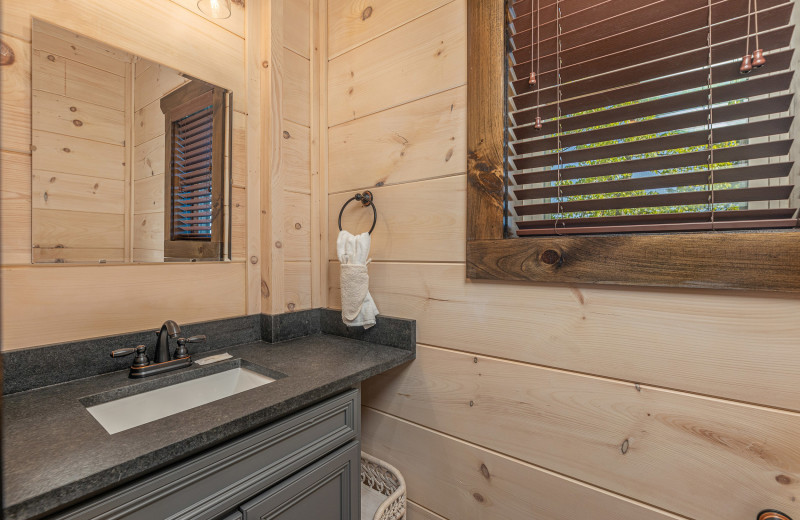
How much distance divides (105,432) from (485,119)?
44.5 inches

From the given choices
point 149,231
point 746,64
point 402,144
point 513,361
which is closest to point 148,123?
point 149,231

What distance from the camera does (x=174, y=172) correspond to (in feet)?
3.92

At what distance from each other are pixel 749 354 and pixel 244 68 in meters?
1.61

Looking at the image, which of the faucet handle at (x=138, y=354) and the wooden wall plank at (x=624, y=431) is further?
the faucet handle at (x=138, y=354)

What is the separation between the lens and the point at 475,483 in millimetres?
1152

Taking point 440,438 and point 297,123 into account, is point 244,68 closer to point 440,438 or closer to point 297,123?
point 297,123

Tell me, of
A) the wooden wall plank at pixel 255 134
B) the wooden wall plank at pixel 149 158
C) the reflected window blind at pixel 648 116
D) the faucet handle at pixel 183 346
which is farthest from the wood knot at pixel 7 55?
the reflected window blind at pixel 648 116

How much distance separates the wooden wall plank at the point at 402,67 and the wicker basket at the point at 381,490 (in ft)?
4.01

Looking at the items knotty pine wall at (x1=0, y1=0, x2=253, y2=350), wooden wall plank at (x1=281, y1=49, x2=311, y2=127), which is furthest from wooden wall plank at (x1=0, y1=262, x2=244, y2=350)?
wooden wall plank at (x1=281, y1=49, x2=311, y2=127)

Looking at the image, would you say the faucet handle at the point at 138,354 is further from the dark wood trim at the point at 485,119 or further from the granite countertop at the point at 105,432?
the dark wood trim at the point at 485,119

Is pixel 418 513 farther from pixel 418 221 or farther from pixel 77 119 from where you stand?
Answer: pixel 77 119

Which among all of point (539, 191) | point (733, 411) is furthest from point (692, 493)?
point (539, 191)

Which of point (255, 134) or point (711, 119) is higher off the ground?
point (255, 134)

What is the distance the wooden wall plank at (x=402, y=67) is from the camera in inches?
45.8
